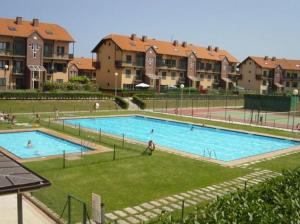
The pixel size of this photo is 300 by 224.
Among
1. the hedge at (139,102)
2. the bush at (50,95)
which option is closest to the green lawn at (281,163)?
the hedge at (139,102)

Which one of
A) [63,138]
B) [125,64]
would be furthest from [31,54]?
[63,138]

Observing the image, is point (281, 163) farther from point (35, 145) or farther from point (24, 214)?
point (35, 145)

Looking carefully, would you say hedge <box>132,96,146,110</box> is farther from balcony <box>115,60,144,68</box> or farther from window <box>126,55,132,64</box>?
window <box>126,55,132,64</box>

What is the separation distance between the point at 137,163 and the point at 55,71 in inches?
1755

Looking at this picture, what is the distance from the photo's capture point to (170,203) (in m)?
15.4

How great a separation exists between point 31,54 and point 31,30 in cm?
449

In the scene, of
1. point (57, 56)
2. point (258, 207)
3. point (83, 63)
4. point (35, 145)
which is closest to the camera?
point (258, 207)

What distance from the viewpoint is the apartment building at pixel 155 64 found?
231 ft

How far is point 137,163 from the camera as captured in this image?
2167 cm

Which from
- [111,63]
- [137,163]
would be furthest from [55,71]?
[137,163]

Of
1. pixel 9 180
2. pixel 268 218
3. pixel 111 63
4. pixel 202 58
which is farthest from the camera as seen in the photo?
pixel 202 58

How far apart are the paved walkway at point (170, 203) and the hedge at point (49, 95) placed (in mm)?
35238

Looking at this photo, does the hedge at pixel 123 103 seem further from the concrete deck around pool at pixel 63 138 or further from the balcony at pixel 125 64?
the concrete deck around pool at pixel 63 138

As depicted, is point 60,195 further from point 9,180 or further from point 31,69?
point 31,69
